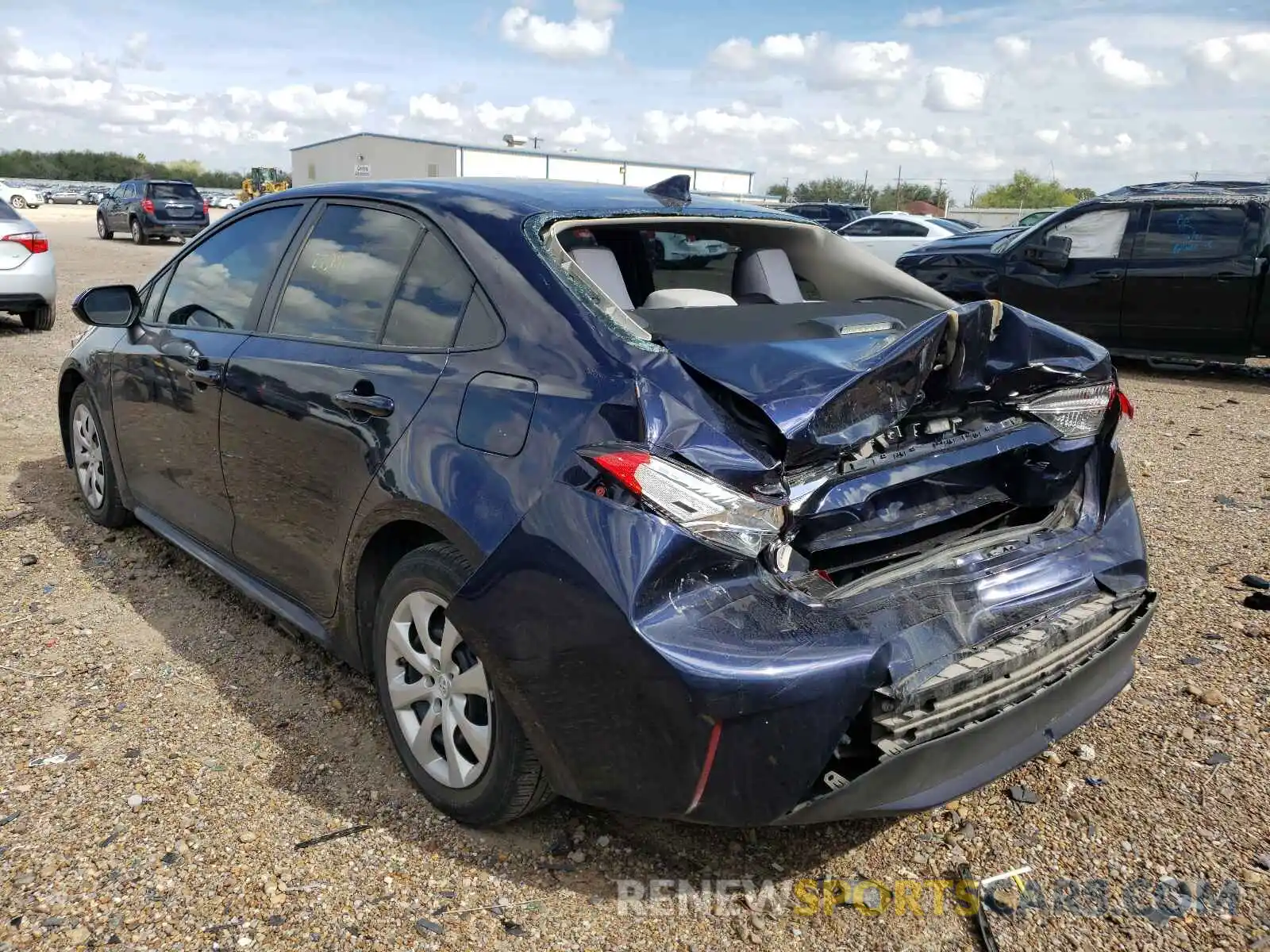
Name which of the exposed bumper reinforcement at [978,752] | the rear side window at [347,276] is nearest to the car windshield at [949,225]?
the rear side window at [347,276]

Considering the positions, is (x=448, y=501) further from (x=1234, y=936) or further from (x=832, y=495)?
(x=1234, y=936)

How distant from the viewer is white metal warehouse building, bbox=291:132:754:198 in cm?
4819

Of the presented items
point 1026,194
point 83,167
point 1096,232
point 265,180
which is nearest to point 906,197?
point 1026,194

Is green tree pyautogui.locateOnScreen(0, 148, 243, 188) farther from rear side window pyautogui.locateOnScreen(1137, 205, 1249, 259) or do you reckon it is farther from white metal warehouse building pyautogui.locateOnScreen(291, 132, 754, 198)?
rear side window pyautogui.locateOnScreen(1137, 205, 1249, 259)

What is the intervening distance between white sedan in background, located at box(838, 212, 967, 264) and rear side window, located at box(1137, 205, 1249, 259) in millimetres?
7330

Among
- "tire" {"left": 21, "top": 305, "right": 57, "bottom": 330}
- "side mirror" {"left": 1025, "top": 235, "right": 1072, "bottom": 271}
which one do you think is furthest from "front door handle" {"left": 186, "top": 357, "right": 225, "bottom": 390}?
"tire" {"left": 21, "top": 305, "right": 57, "bottom": 330}

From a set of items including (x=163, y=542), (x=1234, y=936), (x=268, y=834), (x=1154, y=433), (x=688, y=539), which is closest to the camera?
(x=688, y=539)

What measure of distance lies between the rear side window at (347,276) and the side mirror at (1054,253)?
8.23 meters

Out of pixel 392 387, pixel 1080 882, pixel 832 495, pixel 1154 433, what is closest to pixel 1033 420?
pixel 832 495

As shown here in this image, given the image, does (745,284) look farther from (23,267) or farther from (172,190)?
(172,190)

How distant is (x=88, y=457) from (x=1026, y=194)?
212 feet

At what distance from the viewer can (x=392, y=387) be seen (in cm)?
273

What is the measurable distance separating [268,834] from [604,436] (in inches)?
56.5

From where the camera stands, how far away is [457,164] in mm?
47031
